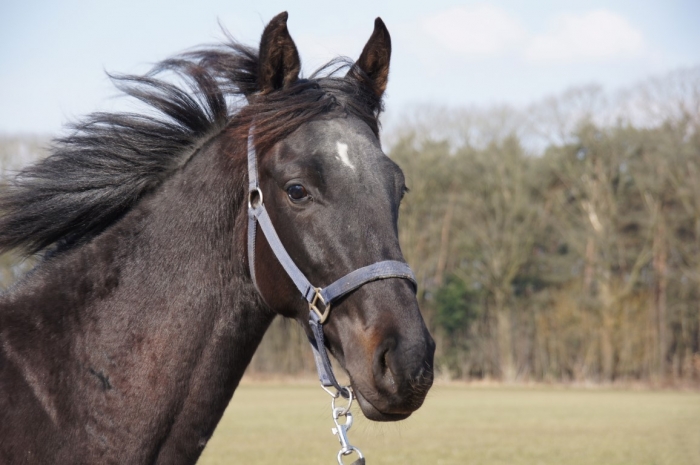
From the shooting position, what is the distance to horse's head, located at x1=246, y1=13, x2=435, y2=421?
2803 millimetres

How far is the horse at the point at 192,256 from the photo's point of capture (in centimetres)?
298

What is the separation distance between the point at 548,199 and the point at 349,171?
43225 mm

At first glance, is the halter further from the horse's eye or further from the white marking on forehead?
the white marking on forehead

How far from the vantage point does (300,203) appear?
10.3 feet

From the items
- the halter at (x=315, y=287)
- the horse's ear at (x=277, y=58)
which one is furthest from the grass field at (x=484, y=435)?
the horse's ear at (x=277, y=58)

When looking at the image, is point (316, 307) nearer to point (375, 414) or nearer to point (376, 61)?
point (375, 414)

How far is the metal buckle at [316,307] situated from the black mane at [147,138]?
0.74 metres

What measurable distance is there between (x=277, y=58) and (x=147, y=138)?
0.77 meters

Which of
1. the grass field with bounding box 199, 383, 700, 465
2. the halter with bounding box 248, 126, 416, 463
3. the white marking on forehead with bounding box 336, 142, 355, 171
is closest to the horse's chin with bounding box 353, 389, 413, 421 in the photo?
the halter with bounding box 248, 126, 416, 463

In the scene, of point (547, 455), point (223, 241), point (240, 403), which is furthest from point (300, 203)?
point (240, 403)

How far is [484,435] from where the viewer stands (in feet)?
60.8

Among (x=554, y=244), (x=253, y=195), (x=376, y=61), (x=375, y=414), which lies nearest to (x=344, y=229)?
(x=253, y=195)

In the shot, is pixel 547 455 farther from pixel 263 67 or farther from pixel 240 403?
pixel 240 403

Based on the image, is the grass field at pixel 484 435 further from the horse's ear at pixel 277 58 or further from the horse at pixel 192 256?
the horse's ear at pixel 277 58
